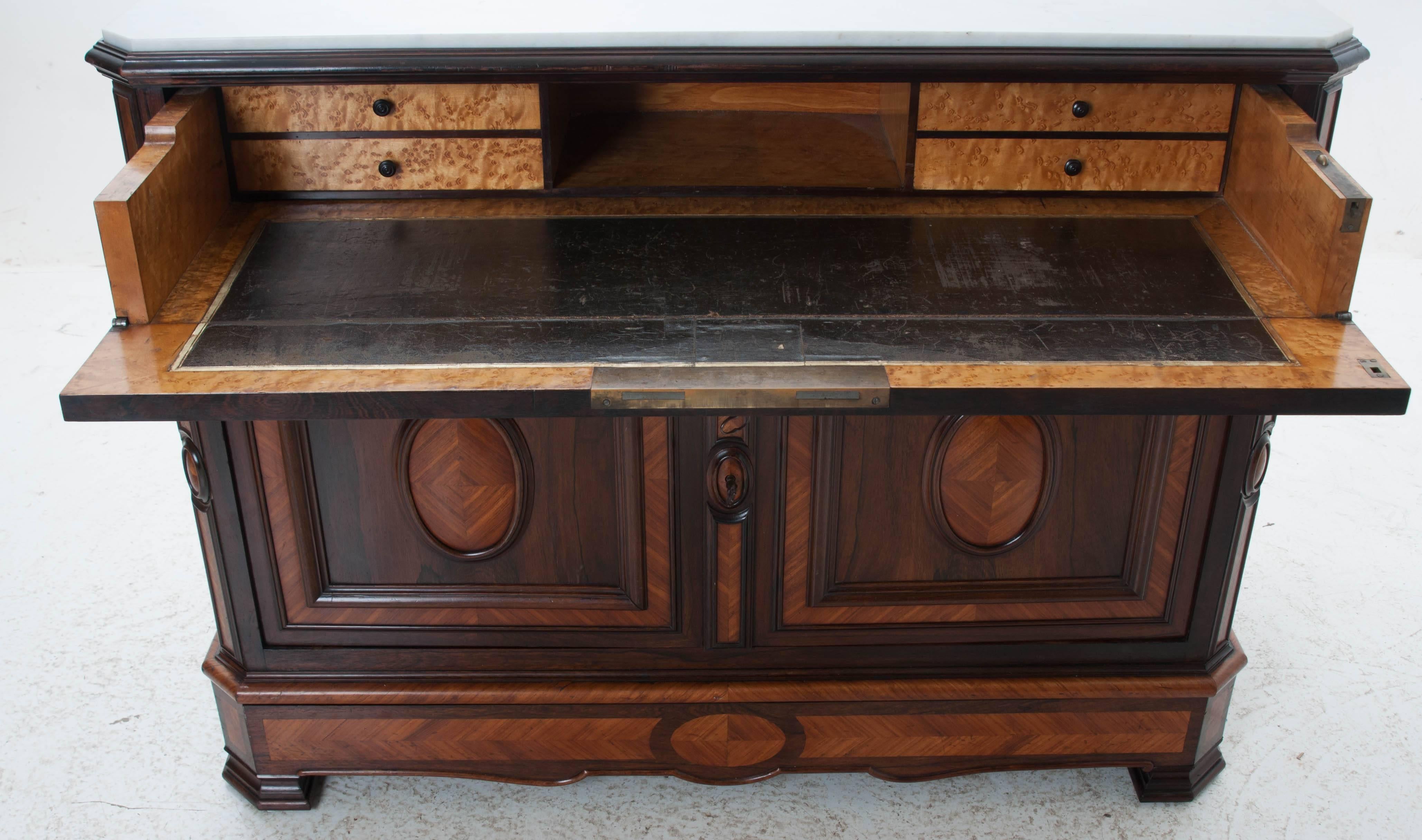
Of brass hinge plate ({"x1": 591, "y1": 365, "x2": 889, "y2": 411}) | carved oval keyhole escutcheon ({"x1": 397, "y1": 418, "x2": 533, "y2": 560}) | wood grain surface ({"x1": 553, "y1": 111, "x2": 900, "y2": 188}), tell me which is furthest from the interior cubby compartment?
brass hinge plate ({"x1": 591, "y1": 365, "x2": 889, "y2": 411})

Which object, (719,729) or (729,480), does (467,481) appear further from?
(719,729)

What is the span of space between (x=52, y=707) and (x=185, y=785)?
0.37m

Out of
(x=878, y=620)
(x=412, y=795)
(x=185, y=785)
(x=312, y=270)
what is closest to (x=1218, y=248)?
(x=878, y=620)

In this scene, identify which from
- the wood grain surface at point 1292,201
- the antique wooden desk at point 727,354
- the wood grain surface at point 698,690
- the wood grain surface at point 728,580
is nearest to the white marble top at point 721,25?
the antique wooden desk at point 727,354

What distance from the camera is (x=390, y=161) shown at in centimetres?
208

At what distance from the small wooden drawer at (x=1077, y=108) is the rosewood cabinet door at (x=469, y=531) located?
0.69 meters

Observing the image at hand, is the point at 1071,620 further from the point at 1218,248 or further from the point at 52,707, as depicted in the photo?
the point at 52,707

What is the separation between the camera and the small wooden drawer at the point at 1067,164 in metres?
2.08

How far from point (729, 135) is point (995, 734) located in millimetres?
1184

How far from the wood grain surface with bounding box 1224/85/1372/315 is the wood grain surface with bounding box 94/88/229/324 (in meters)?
1.63

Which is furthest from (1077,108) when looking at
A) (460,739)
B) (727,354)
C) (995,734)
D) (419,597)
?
(460,739)

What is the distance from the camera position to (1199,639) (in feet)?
6.95

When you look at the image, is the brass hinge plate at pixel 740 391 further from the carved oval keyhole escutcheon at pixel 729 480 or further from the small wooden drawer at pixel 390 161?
the small wooden drawer at pixel 390 161

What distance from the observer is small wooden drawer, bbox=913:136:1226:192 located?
81.7 inches
